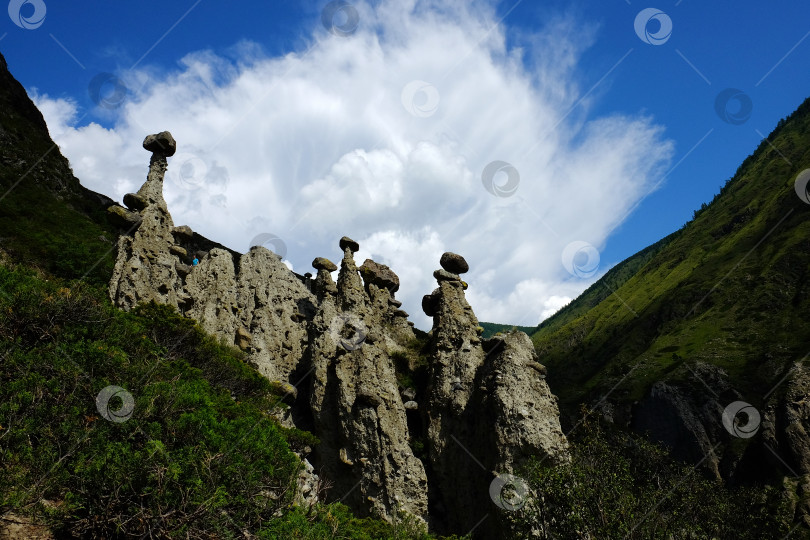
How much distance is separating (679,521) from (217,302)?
2570cm

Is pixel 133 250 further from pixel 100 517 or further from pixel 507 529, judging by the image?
pixel 507 529

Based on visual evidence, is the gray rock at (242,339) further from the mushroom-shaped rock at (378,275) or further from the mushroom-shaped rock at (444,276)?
the mushroom-shaped rock at (444,276)

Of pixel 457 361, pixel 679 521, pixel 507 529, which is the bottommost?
pixel 507 529

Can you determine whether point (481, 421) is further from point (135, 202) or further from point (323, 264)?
point (135, 202)

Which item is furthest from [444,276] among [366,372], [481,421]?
[481,421]

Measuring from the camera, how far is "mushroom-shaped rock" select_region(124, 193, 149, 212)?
1055 inches

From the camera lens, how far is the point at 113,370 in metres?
14.4

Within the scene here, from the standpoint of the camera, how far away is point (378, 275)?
3347 centimetres

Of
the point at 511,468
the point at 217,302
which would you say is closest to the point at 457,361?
the point at 511,468

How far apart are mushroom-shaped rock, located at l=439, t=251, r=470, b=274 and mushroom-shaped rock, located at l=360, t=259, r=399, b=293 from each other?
444cm

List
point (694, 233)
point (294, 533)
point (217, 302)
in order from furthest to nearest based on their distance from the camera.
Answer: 1. point (694, 233)
2. point (217, 302)
3. point (294, 533)
